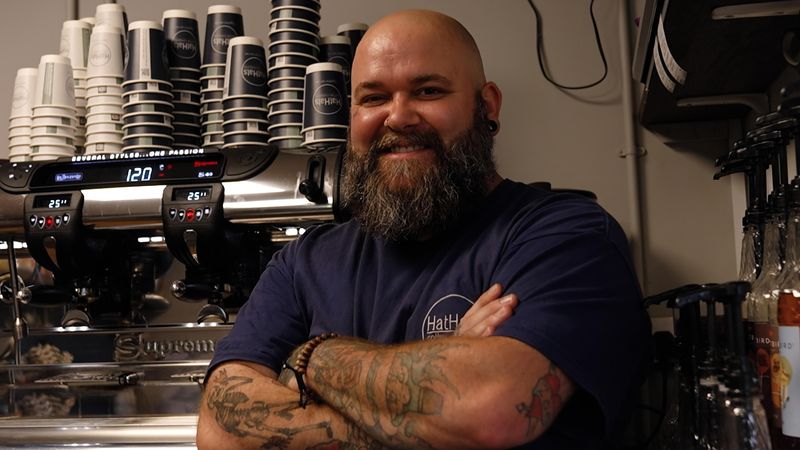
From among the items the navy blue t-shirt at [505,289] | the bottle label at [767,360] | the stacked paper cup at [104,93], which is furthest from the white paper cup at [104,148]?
the bottle label at [767,360]

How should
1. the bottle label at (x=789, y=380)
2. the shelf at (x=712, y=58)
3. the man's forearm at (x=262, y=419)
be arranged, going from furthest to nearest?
1. the shelf at (x=712, y=58)
2. the man's forearm at (x=262, y=419)
3. the bottle label at (x=789, y=380)

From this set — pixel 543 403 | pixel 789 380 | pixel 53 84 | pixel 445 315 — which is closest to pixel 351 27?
pixel 53 84

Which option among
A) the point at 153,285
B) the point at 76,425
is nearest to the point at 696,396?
the point at 76,425

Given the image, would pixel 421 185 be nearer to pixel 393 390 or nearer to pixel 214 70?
pixel 393 390

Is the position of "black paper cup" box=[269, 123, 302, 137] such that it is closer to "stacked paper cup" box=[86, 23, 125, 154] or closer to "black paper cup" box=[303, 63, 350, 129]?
"black paper cup" box=[303, 63, 350, 129]

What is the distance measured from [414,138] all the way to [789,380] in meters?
0.69

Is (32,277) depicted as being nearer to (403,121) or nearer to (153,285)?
(153,285)

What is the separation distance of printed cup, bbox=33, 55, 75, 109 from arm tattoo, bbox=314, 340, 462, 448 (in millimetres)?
1348

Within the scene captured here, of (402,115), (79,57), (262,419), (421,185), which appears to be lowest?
(262,419)

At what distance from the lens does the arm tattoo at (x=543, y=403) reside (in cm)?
106

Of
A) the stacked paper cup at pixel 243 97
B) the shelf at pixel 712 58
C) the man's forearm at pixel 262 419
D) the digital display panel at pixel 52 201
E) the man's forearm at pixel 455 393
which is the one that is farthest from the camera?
the stacked paper cup at pixel 243 97

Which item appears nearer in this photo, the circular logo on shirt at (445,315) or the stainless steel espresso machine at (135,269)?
the circular logo on shirt at (445,315)

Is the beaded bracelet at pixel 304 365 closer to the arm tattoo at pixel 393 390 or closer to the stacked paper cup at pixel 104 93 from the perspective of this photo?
the arm tattoo at pixel 393 390

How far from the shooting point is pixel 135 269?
222cm
